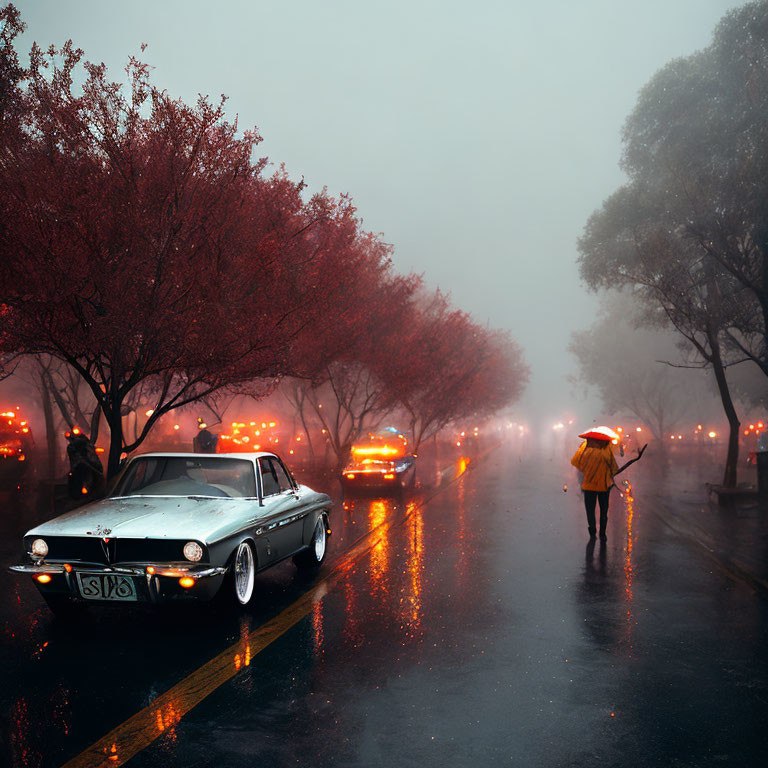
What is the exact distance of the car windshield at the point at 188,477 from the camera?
7465 millimetres

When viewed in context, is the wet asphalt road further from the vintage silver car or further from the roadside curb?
the vintage silver car

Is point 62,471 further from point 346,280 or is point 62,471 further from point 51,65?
point 51,65

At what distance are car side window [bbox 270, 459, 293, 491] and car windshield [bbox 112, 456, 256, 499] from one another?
78 cm

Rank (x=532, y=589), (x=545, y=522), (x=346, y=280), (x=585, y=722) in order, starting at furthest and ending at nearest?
1. (x=346, y=280)
2. (x=545, y=522)
3. (x=532, y=589)
4. (x=585, y=722)

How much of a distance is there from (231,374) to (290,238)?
294cm

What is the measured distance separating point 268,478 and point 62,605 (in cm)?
246

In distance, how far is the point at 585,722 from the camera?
4234 mm

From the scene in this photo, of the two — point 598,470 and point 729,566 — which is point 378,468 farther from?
point 729,566

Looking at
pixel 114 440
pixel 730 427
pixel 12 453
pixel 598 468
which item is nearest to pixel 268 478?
pixel 598 468

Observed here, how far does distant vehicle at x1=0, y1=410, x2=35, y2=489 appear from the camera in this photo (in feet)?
62.0

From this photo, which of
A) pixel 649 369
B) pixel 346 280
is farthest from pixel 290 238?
pixel 649 369

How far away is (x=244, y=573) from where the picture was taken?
677cm

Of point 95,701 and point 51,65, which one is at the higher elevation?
point 51,65

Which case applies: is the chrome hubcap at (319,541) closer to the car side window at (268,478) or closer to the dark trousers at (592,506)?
the car side window at (268,478)
